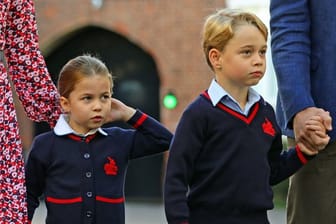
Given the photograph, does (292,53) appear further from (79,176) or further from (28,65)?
(28,65)

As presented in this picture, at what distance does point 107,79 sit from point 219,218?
840 mm

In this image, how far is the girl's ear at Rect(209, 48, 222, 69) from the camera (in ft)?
14.0

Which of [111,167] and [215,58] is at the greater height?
[215,58]

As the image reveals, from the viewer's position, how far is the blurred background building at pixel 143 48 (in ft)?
52.1

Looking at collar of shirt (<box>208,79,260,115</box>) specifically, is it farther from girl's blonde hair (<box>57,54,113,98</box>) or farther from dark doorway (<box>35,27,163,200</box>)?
dark doorway (<box>35,27,163,200</box>)

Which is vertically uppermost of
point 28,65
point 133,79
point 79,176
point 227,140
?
point 133,79

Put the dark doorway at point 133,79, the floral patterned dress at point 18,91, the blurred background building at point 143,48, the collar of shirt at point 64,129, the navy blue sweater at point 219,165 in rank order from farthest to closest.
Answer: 1. the dark doorway at point 133,79
2. the blurred background building at point 143,48
3. the collar of shirt at point 64,129
4. the floral patterned dress at point 18,91
5. the navy blue sweater at point 219,165

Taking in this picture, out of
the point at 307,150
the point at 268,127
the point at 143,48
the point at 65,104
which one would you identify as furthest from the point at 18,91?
the point at 143,48

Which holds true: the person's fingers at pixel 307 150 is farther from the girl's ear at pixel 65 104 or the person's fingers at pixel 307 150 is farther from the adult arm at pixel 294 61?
the girl's ear at pixel 65 104

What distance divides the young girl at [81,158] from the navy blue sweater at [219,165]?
0.46 meters

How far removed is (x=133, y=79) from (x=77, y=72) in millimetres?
12378

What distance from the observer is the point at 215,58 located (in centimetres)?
429

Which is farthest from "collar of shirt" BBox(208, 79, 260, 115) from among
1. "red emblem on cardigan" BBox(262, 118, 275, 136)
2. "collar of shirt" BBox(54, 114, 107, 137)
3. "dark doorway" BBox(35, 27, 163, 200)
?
"dark doorway" BBox(35, 27, 163, 200)

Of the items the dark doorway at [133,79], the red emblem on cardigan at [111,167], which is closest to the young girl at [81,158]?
the red emblem on cardigan at [111,167]
